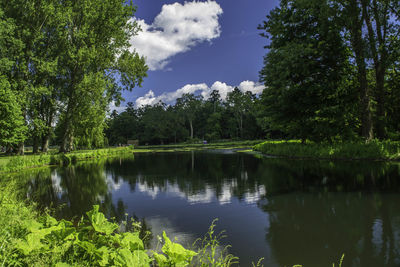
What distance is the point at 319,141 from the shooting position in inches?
834

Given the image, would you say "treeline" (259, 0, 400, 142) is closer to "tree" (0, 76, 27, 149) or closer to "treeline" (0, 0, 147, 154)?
"treeline" (0, 0, 147, 154)

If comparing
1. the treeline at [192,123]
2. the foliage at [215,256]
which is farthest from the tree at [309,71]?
the treeline at [192,123]

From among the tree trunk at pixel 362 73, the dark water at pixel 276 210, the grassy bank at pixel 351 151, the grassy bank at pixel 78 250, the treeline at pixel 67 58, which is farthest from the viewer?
the treeline at pixel 67 58

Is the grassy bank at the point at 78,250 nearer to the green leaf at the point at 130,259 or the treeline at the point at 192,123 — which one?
the green leaf at the point at 130,259

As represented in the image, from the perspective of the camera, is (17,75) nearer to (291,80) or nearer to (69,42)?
(69,42)

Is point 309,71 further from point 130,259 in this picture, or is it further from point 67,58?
point 67,58

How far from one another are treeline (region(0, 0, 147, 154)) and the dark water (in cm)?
1942

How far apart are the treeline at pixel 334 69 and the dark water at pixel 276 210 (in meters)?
8.85

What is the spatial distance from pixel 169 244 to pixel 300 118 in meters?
21.3

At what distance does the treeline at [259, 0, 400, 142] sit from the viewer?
61.0 ft

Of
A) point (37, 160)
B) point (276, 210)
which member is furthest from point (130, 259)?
point (37, 160)

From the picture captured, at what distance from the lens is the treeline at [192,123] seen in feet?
261

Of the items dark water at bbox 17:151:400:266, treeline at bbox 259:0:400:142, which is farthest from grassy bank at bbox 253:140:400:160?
dark water at bbox 17:151:400:266

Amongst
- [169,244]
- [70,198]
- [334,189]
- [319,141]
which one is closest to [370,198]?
[334,189]
